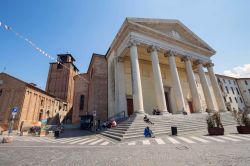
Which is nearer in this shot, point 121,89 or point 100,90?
point 121,89

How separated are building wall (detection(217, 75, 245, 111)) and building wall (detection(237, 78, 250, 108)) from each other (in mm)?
930

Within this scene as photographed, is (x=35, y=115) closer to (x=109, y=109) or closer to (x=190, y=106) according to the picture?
(x=109, y=109)

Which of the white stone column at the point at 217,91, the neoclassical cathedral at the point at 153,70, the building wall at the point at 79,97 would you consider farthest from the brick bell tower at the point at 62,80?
the white stone column at the point at 217,91

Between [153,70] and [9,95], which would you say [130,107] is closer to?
[153,70]

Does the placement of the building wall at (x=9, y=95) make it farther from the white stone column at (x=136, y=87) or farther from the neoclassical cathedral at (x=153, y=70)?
the white stone column at (x=136, y=87)

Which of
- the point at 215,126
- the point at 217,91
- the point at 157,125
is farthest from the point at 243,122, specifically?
the point at 217,91

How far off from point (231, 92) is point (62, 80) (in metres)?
53.0

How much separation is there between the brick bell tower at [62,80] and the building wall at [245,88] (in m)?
55.0

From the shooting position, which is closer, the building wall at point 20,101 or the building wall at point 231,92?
the building wall at point 20,101

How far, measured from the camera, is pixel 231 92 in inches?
1539

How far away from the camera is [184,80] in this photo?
25.4 m

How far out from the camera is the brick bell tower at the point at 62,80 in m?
43.8

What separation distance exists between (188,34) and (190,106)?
487 inches

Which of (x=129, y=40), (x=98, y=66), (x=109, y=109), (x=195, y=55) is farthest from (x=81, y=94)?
(x=195, y=55)
